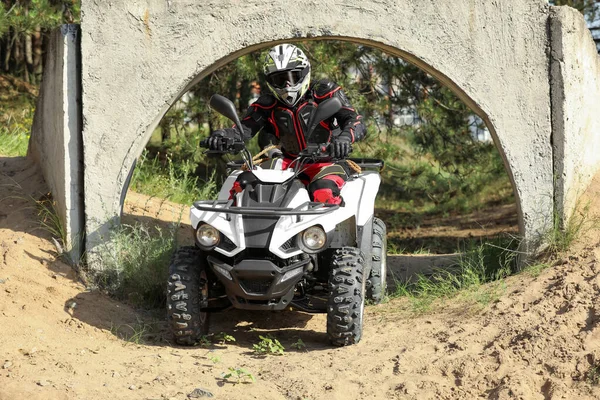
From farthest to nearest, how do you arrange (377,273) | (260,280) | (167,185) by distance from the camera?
(167,185) < (377,273) < (260,280)

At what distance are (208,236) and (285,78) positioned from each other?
127 cm

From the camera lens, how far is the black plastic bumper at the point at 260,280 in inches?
198

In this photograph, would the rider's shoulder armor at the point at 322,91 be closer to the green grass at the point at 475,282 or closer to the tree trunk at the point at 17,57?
the green grass at the point at 475,282

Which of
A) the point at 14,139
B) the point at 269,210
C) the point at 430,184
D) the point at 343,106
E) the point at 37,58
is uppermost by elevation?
the point at 37,58

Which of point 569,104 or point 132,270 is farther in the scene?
point 132,270

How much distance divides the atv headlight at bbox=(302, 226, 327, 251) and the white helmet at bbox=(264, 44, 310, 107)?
112cm

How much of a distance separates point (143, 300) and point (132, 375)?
1444 millimetres

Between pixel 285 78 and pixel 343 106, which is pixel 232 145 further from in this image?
pixel 343 106

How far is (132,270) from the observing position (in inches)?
248

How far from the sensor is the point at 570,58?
6156mm

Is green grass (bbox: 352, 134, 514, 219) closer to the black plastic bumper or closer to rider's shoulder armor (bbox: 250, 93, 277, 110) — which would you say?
rider's shoulder armor (bbox: 250, 93, 277, 110)

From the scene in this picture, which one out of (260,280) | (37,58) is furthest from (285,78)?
(37,58)

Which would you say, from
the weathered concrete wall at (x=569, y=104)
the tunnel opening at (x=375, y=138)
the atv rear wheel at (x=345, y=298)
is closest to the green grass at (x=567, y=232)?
the weathered concrete wall at (x=569, y=104)

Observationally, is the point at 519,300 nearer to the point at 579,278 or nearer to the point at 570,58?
the point at 579,278
